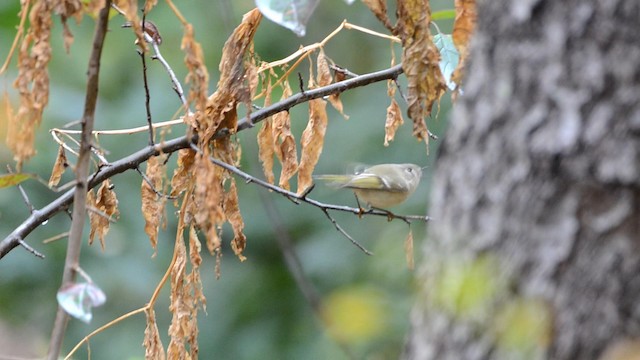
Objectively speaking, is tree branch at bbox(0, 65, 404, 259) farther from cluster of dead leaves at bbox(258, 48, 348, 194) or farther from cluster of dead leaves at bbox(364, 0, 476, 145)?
cluster of dead leaves at bbox(364, 0, 476, 145)

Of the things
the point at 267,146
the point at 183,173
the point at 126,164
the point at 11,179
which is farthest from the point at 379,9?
the point at 11,179

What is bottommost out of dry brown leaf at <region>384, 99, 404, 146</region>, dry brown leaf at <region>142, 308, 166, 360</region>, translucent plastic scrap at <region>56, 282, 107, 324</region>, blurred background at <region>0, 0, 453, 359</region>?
blurred background at <region>0, 0, 453, 359</region>

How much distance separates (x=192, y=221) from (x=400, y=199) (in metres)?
1.20

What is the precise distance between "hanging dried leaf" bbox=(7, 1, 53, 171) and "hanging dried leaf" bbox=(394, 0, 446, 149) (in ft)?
2.28

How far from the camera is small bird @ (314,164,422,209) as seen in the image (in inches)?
120

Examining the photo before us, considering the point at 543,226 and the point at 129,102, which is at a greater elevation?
the point at 543,226

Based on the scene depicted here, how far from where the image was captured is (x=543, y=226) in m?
1.02

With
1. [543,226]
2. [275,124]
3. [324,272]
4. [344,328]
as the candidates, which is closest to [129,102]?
[324,272]

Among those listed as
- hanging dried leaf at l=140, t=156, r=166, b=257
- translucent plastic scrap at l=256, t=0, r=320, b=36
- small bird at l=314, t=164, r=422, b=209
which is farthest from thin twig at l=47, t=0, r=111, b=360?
small bird at l=314, t=164, r=422, b=209

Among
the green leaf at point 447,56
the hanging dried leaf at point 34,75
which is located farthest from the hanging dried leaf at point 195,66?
the green leaf at point 447,56

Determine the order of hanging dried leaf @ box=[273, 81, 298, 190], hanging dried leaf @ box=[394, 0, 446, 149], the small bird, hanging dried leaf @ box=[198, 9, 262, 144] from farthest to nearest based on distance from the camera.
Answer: the small bird < hanging dried leaf @ box=[273, 81, 298, 190] < hanging dried leaf @ box=[198, 9, 262, 144] < hanging dried leaf @ box=[394, 0, 446, 149]

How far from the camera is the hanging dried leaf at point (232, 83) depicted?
6.71 ft

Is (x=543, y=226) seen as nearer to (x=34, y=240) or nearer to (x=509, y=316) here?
(x=509, y=316)

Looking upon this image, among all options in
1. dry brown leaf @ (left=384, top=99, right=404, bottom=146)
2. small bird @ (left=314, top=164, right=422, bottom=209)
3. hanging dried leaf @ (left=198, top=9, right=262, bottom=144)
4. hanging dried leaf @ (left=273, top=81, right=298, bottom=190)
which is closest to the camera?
hanging dried leaf @ (left=198, top=9, right=262, bottom=144)
